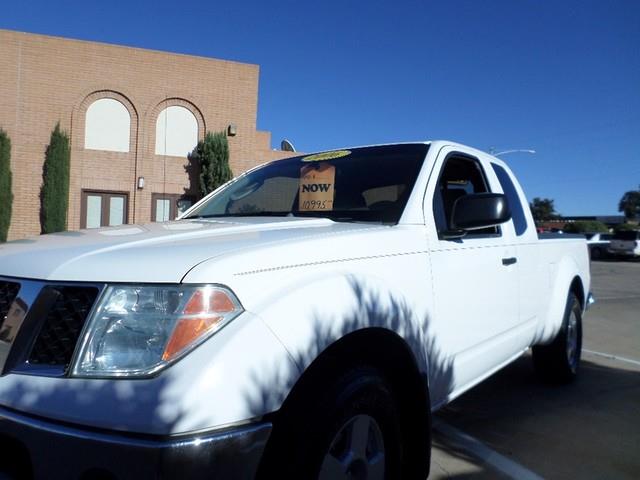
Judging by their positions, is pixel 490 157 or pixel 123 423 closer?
pixel 123 423

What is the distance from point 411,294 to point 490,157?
80.5 inches

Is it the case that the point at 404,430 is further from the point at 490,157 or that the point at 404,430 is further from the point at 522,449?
the point at 490,157

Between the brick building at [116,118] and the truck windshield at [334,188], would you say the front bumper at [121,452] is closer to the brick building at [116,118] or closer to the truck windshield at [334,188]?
the truck windshield at [334,188]

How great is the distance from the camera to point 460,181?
382 centimetres

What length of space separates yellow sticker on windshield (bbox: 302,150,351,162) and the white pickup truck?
2.05 ft

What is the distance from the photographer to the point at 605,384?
16.6 feet

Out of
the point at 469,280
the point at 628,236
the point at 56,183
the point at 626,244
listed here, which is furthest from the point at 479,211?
the point at 628,236

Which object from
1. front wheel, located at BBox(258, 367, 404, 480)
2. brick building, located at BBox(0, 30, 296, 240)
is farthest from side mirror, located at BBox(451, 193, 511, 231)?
brick building, located at BBox(0, 30, 296, 240)

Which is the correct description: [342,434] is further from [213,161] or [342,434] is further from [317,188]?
[213,161]

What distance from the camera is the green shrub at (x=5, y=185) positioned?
1598 centimetres

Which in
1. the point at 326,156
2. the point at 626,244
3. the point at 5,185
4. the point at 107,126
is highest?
the point at 107,126

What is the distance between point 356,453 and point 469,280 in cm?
130

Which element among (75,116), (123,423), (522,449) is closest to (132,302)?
(123,423)

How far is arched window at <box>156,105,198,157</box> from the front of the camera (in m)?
17.9
